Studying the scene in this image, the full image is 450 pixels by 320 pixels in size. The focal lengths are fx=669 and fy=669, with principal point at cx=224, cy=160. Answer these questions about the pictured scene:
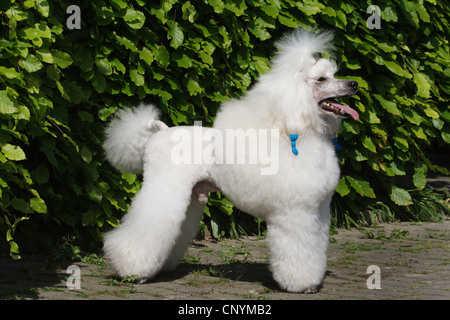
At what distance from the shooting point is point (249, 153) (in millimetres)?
3906

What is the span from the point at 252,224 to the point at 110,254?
1.93 metres

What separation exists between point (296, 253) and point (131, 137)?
1.31 metres

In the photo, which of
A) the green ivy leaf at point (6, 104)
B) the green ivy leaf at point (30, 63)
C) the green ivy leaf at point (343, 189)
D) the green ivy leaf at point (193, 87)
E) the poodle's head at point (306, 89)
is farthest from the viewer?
the green ivy leaf at point (343, 189)

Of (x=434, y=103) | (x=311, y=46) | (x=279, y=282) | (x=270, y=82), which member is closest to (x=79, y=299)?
(x=279, y=282)

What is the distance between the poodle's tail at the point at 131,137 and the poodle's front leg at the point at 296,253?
3.36 feet

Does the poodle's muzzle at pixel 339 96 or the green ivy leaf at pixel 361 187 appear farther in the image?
the green ivy leaf at pixel 361 187

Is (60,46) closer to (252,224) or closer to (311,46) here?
(311,46)

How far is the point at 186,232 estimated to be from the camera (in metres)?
4.50

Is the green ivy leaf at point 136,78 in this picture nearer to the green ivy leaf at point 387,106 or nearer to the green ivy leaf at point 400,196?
the green ivy leaf at point 387,106

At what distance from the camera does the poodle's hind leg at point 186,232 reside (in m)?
4.43

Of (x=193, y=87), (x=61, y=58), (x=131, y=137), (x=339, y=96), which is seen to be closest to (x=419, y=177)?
(x=193, y=87)

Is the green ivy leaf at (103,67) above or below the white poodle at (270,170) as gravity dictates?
above

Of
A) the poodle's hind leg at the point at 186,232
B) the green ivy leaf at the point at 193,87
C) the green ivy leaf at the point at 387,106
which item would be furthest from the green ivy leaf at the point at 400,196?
the poodle's hind leg at the point at 186,232

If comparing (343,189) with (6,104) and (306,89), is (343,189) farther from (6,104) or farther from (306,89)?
(6,104)
